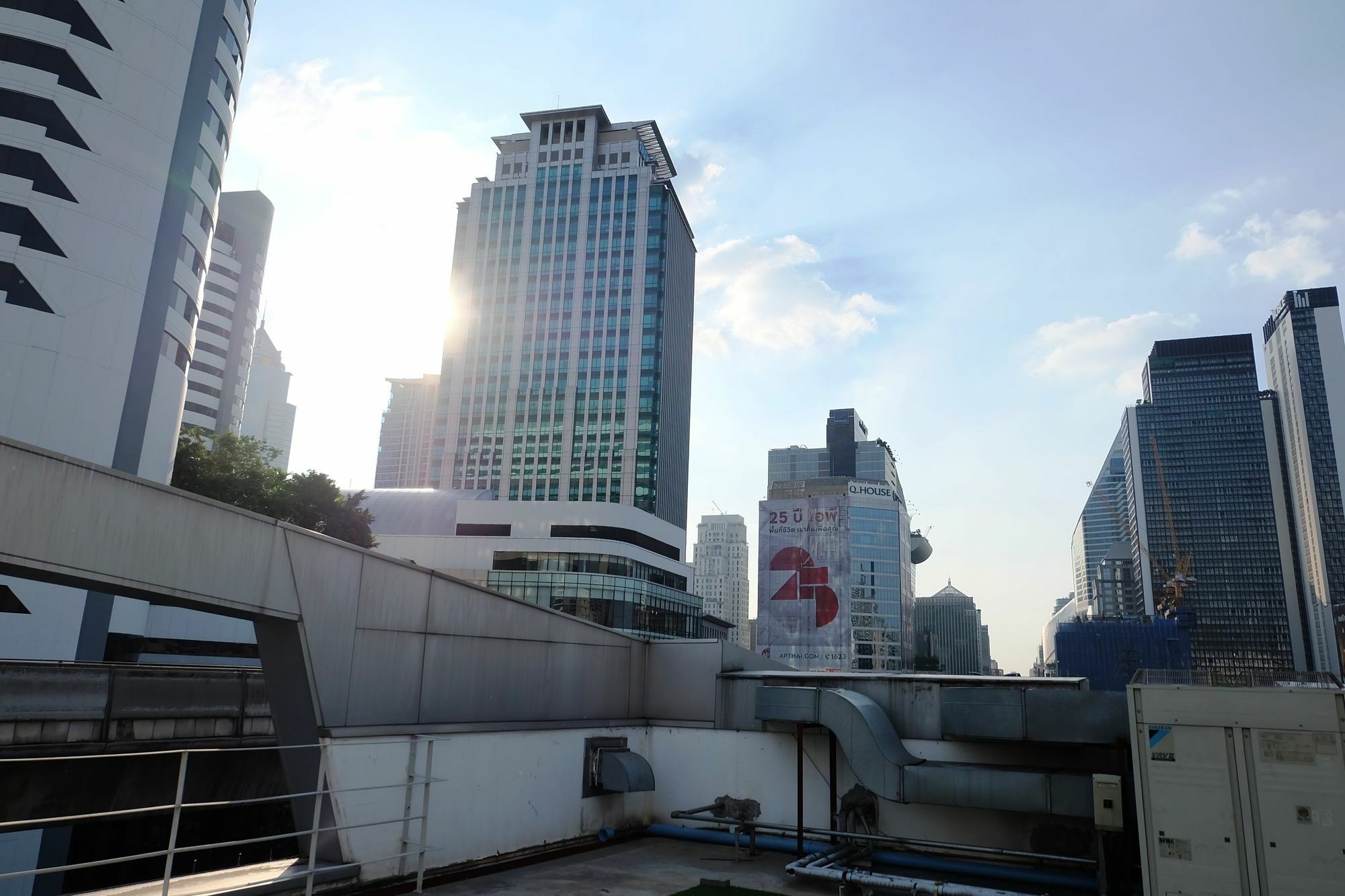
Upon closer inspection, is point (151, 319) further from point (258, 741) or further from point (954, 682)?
point (954, 682)

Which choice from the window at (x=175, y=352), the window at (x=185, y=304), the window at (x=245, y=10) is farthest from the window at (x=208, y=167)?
the window at (x=245, y=10)

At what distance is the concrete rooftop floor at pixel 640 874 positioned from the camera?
39.7 ft

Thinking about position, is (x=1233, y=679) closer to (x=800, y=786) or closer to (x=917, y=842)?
(x=917, y=842)

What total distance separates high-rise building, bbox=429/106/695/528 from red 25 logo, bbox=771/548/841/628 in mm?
19182

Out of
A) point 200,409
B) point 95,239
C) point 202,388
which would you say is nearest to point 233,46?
point 95,239

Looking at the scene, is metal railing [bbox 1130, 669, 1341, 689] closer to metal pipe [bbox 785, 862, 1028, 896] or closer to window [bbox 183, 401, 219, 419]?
metal pipe [bbox 785, 862, 1028, 896]

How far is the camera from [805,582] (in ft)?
318

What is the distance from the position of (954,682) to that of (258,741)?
615 inches

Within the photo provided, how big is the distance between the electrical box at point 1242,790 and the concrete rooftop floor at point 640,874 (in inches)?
194

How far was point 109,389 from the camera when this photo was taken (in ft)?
109

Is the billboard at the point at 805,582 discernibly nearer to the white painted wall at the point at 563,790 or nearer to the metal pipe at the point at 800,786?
the white painted wall at the point at 563,790

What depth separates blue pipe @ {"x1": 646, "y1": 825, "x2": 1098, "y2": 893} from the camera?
13.2 metres

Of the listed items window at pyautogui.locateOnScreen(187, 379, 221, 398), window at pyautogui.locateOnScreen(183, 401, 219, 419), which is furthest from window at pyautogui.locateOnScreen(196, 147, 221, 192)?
window at pyautogui.locateOnScreen(187, 379, 221, 398)

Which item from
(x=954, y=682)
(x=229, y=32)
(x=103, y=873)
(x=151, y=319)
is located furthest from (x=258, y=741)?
(x=229, y=32)
